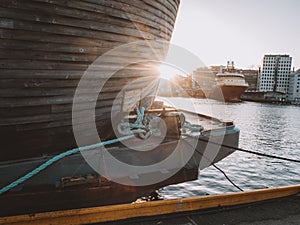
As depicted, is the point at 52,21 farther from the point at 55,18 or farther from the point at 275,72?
the point at 275,72

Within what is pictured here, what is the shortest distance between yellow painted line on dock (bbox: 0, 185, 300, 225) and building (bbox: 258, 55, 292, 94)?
4671 inches

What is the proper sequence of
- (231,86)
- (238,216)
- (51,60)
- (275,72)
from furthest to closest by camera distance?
1. (275,72)
2. (231,86)
3. (51,60)
4. (238,216)

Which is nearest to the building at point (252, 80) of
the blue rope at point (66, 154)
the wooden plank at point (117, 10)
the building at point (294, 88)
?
the building at point (294, 88)

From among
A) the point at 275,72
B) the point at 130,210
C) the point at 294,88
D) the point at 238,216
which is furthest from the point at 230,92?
the point at 130,210

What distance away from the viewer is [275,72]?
11069 cm

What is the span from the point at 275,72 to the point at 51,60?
122 meters

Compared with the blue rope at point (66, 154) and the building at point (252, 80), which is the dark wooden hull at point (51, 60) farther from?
the building at point (252, 80)

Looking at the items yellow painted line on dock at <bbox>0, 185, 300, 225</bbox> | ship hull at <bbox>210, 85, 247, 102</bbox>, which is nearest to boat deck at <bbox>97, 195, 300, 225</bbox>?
yellow painted line on dock at <bbox>0, 185, 300, 225</bbox>

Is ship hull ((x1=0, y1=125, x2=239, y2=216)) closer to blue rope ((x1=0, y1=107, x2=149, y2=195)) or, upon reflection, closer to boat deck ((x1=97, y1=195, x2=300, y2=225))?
blue rope ((x1=0, y1=107, x2=149, y2=195))

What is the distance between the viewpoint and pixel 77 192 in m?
4.10

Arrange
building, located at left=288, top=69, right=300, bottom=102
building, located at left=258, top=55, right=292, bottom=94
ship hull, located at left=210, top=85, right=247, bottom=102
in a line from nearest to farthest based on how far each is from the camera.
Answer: ship hull, located at left=210, top=85, right=247, bottom=102 → building, located at left=288, top=69, right=300, bottom=102 → building, located at left=258, top=55, right=292, bottom=94

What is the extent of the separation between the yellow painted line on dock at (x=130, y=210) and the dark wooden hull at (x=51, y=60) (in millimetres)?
1601

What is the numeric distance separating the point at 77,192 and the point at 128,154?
56.5 inches

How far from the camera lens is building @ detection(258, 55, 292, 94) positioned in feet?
372
